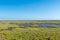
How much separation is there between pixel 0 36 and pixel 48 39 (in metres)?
12.4

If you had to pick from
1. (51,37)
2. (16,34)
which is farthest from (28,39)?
(51,37)

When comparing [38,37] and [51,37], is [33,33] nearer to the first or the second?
[38,37]

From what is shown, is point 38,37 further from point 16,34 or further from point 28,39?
point 16,34

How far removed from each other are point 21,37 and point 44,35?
20.6 feet

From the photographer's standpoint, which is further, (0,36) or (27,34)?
(27,34)

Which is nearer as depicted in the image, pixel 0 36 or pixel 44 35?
pixel 0 36

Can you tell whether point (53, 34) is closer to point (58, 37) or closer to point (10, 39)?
point (58, 37)

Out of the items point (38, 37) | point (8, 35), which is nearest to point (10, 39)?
point (8, 35)

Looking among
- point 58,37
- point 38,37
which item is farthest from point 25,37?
point 58,37

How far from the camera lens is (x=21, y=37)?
37312 mm

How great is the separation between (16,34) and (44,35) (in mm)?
7658

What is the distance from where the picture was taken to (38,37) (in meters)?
37.4

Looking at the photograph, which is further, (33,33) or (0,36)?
(33,33)

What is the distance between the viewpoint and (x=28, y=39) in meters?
36.9
